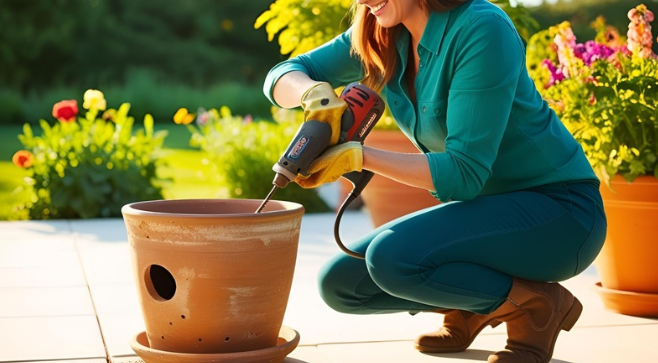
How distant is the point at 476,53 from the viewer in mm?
2289

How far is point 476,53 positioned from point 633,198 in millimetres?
1062

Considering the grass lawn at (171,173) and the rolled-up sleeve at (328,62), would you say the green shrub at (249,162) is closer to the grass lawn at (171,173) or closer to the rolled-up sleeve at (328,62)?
the grass lawn at (171,173)

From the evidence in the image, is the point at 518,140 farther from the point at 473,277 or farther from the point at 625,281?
the point at 625,281

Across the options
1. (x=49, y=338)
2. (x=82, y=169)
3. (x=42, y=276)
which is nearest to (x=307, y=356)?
(x=49, y=338)

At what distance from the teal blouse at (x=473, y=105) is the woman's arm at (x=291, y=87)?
4 centimetres

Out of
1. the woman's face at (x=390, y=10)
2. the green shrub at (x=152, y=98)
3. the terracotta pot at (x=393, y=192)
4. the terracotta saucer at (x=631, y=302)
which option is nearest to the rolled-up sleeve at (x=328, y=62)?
the woman's face at (x=390, y=10)

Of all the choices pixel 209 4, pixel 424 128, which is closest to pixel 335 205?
pixel 424 128

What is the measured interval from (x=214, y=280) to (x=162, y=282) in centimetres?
25

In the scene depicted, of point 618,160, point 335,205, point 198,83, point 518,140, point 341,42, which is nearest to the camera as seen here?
point 518,140

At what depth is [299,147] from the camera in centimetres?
216

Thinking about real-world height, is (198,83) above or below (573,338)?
below

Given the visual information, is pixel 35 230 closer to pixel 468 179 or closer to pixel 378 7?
pixel 378 7

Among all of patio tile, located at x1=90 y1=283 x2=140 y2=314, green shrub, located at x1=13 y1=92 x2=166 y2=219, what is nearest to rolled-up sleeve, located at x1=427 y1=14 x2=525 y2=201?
patio tile, located at x1=90 y1=283 x2=140 y2=314

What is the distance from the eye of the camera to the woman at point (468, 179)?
7.39 feet
